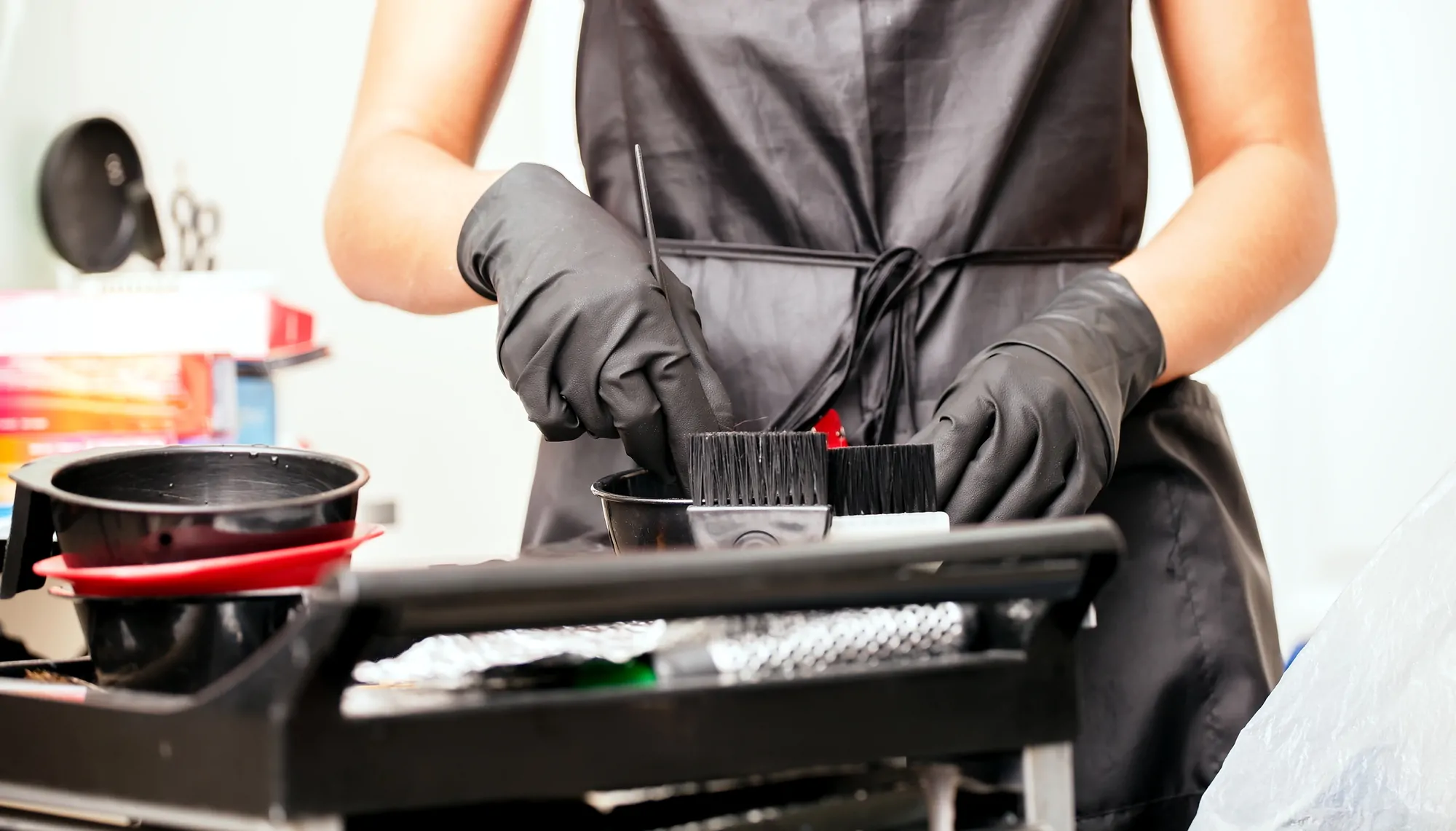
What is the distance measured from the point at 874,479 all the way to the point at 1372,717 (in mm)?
178

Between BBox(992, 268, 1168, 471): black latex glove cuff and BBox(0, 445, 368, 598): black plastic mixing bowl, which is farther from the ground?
BBox(992, 268, 1168, 471): black latex glove cuff

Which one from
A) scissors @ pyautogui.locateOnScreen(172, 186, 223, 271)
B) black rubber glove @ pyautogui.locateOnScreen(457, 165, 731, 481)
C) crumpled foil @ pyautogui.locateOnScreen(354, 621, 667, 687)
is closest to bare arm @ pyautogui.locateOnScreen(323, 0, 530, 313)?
black rubber glove @ pyautogui.locateOnScreen(457, 165, 731, 481)

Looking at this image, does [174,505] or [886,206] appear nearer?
[174,505]

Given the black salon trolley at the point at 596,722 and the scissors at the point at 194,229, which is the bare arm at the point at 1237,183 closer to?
the black salon trolley at the point at 596,722

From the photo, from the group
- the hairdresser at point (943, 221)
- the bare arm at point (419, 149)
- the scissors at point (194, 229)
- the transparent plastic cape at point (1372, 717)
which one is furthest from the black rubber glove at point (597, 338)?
the scissors at point (194, 229)

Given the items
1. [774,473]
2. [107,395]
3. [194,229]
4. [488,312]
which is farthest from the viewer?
[488,312]

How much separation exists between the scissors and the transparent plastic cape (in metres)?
1.45

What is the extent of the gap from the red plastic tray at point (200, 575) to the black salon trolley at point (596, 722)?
3cm

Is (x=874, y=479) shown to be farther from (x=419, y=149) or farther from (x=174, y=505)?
(x=419, y=149)

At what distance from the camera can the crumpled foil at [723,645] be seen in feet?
0.94

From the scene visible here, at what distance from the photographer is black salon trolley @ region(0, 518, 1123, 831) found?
0.24m

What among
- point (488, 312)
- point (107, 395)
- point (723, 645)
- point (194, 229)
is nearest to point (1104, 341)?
point (723, 645)

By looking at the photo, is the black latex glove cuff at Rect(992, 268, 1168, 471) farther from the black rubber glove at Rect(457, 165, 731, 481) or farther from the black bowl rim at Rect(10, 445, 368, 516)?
the black bowl rim at Rect(10, 445, 368, 516)

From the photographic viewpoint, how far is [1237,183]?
2.31 ft
